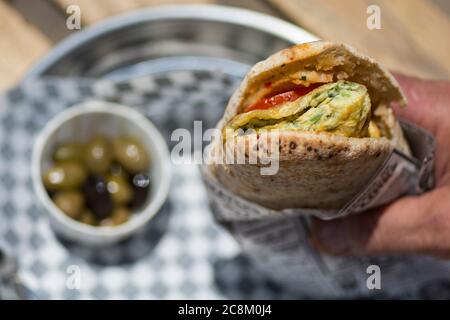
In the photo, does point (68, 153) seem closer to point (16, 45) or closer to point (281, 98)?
point (16, 45)

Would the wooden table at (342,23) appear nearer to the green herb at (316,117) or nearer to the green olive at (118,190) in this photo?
the green olive at (118,190)

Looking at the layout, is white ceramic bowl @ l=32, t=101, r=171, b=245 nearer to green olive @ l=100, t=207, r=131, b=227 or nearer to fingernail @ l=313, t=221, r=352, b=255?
green olive @ l=100, t=207, r=131, b=227

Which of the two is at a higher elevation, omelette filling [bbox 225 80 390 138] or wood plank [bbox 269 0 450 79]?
wood plank [bbox 269 0 450 79]

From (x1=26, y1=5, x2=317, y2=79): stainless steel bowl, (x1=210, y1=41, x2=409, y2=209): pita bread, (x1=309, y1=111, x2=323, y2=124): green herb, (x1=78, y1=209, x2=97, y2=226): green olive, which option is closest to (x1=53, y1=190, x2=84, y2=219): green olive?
(x1=78, y1=209, x2=97, y2=226): green olive

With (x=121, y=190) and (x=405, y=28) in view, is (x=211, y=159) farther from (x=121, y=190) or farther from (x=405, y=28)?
(x=405, y=28)

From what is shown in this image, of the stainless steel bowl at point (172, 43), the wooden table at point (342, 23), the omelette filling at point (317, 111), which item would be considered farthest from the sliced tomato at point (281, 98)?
the wooden table at point (342, 23)

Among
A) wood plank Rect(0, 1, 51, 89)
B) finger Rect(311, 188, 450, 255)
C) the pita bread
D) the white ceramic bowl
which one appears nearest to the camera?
the pita bread
